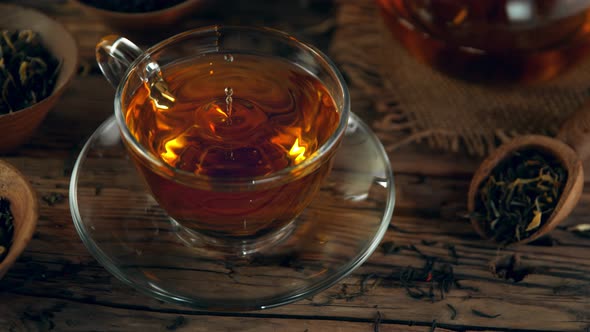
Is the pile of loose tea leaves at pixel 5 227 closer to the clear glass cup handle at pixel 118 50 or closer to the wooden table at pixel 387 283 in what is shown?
the wooden table at pixel 387 283

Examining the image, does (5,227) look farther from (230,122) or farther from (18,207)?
(230,122)

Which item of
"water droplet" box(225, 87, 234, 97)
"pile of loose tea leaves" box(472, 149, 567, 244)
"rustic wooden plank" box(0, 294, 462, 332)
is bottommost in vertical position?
"rustic wooden plank" box(0, 294, 462, 332)

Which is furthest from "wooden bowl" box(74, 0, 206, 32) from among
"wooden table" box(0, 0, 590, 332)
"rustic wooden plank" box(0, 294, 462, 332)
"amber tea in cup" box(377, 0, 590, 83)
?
"rustic wooden plank" box(0, 294, 462, 332)

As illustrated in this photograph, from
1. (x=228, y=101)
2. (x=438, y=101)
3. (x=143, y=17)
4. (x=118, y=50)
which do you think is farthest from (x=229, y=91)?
(x=438, y=101)

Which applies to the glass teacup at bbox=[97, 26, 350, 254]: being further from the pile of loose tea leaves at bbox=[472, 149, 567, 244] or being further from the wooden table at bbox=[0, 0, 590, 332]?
the pile of loose tea leaves at bbox=[472, 149, 567, 244]

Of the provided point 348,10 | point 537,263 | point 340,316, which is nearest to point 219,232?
point 340,316

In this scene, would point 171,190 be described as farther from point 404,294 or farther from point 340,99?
point 404,294
